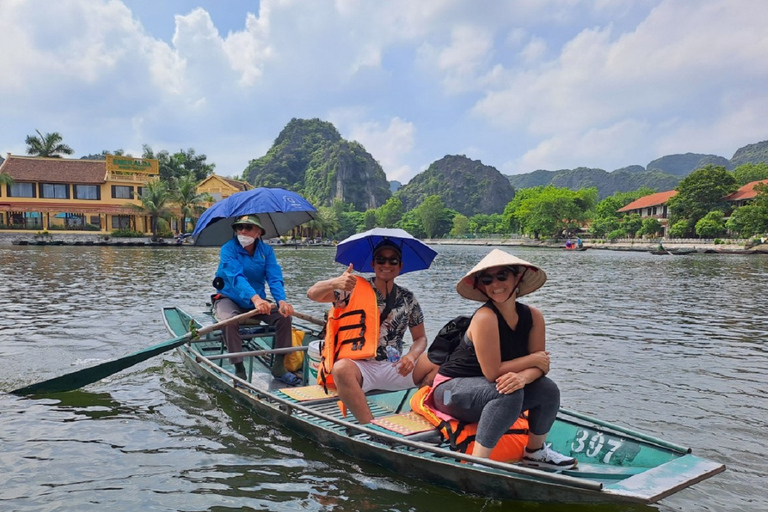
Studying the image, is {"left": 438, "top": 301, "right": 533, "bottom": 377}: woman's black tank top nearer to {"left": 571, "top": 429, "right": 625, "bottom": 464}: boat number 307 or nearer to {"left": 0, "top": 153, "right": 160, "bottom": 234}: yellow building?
{"left": 571, "top": 429, "right": 625, "bottom": 464}: boat number 307

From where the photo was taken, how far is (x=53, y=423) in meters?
6.26

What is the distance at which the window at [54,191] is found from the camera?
52688 millimetres

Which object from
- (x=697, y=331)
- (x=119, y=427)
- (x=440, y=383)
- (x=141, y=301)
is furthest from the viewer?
(x=141, y=301)

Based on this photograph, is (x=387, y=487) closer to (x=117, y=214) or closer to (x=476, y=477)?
(x=476, y=477)

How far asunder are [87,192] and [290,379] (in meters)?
56.7

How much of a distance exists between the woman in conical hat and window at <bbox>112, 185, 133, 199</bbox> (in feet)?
195

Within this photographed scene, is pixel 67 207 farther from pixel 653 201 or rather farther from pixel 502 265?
pixel 653 201

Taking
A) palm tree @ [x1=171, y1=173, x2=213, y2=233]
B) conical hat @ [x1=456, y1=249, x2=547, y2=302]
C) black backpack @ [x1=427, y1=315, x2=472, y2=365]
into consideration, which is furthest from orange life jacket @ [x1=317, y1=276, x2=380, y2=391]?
palm tree @ [x1=171, y1=173, x2=213, y2=233]

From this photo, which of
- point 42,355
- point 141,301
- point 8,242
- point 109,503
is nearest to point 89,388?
point 42,355

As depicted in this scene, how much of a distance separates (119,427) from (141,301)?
37.1 feet

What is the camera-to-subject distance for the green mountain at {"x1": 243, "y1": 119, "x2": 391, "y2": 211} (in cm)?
16012

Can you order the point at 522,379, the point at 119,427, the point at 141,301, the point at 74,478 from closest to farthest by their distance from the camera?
the point at 522,379 < the point at 74,478 < the point at 119,427 < the point at 141,301

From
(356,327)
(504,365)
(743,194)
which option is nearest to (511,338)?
(504,365)

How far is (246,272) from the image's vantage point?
7.29 m
